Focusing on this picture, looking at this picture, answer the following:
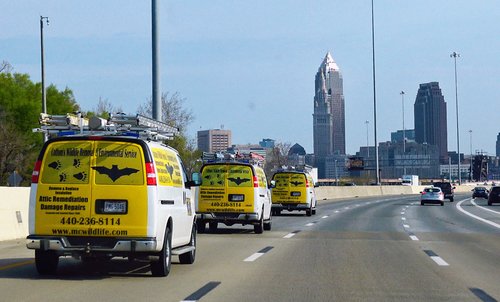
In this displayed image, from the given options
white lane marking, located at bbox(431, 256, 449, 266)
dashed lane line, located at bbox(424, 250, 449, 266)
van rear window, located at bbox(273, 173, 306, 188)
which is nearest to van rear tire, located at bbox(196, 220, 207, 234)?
dashed lane line, located at bbox(424, 250, 449, 266)

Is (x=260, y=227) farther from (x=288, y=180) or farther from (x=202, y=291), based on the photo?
(x=202, y=291)

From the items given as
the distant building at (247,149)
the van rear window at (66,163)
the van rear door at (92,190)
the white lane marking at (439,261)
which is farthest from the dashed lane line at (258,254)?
the distant building at (247,149)

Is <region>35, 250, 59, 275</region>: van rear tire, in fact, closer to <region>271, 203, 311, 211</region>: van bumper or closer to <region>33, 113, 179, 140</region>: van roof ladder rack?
<region>33, 113, 179, 140</region>: van roof ladder rack

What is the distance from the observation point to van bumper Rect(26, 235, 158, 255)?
42.2 ft

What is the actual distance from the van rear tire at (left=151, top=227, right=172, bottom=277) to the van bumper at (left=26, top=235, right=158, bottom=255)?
0.49 meters

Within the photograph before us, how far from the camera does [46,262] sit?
13.7 meters

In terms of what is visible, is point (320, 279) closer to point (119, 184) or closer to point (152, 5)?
point (119, 184)

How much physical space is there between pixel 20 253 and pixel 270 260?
17.5 feet

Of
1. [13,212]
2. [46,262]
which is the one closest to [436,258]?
[46,262]

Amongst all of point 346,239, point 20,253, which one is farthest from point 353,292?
point 346,239

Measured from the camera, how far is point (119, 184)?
1302 centimetres

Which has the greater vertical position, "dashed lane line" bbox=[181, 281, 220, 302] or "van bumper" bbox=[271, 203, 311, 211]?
"van bumper" bbox=[271, 203, 311, 211]

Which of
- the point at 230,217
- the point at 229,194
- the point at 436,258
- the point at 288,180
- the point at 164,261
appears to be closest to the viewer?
the point at 164,261

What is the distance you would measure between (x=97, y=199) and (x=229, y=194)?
12.6 meters
